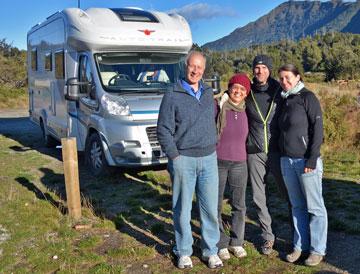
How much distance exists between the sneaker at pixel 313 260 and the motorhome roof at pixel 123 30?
542 cm

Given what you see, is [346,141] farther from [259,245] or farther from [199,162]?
[199,162]

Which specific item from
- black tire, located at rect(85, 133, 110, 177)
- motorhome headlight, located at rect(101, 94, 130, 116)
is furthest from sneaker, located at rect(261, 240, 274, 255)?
black tire, located at rect(85, 133, 110, 177)

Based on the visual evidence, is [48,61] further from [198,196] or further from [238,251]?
[238,251]

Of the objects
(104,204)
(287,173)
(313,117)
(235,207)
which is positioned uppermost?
(313,117)

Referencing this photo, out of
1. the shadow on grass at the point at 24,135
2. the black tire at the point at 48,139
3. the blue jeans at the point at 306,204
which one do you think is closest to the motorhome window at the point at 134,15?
the shadow on grass at the point at 24,135

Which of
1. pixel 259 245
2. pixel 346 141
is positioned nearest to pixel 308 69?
pixel 346 141

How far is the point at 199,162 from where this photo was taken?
4.46 m

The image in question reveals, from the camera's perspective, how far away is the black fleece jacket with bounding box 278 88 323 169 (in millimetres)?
4340

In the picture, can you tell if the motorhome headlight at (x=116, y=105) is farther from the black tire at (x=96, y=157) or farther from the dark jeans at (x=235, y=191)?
the dark jeans at (x=235, y=191)

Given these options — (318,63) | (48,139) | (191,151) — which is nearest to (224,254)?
(191,151)

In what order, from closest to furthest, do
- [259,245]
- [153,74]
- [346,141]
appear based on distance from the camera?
[259,245] < [153,74] < [346,141]

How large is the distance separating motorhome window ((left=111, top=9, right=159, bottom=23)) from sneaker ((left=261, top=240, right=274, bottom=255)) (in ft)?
18.1

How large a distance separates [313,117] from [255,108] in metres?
0.60

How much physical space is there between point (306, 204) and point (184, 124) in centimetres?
149
